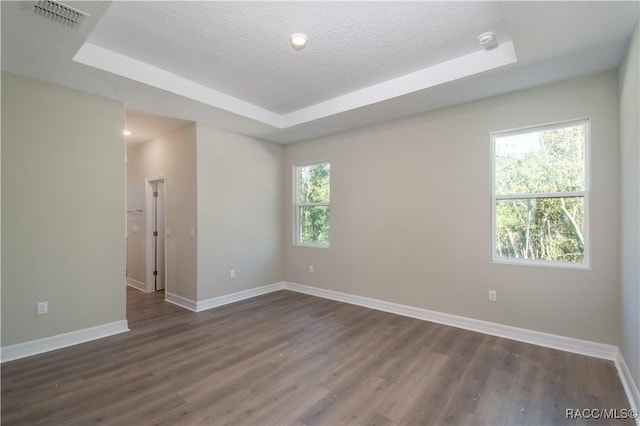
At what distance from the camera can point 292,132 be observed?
4859 mm

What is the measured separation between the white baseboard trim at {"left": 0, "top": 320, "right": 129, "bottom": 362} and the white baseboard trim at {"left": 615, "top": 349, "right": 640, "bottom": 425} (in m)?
4.69

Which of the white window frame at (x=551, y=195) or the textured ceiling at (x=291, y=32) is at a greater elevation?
the textured ceiling at (x=291, y=32)

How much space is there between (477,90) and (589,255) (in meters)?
1.99

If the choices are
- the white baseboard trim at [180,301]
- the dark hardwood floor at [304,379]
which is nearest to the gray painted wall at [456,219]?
the dark hardwood floor at [304,379]

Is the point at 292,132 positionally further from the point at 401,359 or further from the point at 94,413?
the point at 94,413

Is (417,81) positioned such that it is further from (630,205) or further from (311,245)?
(311,245)

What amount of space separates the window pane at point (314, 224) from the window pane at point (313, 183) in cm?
16

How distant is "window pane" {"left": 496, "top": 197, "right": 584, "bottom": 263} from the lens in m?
3.00

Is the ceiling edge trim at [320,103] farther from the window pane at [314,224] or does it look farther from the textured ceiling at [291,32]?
the window pane at [314,224]

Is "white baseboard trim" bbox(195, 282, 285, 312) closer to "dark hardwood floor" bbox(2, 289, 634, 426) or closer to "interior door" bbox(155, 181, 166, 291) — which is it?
"dark hardwood floor" bbox(2, 289, 634, 426)

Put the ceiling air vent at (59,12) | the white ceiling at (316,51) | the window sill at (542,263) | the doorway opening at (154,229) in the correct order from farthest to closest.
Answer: the doorway opening at (154,229) → the window sill at (542,263) → the white ceiling at (316,51) → the ceiling air vent at (59,12)

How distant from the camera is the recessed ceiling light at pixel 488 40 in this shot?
8.29 ft

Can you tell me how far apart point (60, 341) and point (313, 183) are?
3.89 m

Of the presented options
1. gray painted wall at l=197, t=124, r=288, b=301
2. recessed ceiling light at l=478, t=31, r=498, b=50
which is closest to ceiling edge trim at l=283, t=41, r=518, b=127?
recessed ceiling light at l=478, t=31, r=498, b=50
